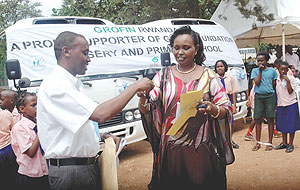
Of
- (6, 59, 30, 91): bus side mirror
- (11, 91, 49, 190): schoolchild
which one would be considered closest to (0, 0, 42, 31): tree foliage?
(6, 59, 30, 91): bus side mirror

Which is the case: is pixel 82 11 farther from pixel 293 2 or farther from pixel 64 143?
pixel 64 143

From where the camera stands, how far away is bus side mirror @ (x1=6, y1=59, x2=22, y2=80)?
13.6 ft

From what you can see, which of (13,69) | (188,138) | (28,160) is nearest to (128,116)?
(13,69)

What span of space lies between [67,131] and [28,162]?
39.2 inches

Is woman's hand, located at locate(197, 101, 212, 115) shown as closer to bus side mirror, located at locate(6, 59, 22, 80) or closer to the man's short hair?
the man's short hair

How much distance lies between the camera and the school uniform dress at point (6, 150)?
11.3 ft

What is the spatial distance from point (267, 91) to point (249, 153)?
44.9 inches

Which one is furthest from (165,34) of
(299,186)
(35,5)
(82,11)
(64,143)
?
(35,5)

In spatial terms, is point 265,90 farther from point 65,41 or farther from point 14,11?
point 14,11

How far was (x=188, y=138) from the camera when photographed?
2.57 meters

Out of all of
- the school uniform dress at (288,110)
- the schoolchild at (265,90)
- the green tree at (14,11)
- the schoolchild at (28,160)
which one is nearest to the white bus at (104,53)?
the schoolchild at (265,90)

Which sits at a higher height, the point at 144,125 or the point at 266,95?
the point at 144,125

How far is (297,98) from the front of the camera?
20.1 ft

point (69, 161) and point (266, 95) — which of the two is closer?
A: point (69, 161)
